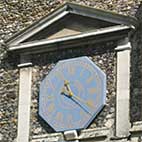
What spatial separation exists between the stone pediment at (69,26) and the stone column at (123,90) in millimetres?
321

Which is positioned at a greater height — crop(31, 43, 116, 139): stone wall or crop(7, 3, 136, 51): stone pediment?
crop(7, 3, 136, 51): stone pediment

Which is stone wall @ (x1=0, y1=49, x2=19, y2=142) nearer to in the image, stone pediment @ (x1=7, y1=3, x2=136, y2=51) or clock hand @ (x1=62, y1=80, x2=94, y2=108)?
stone pediment @ (x1=7, y1=3, x2=136, y2=51)

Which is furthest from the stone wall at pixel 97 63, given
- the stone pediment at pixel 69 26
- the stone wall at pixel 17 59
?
the stone pediment at pixel 69 26

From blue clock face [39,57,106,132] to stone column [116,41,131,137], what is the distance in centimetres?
23

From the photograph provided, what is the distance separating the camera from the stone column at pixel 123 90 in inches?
466

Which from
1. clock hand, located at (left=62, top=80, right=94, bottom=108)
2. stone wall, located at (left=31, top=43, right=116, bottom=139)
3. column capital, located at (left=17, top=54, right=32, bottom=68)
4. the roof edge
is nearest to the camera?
stone wall, located at (left=31, top=43, right=116, bottom=139)

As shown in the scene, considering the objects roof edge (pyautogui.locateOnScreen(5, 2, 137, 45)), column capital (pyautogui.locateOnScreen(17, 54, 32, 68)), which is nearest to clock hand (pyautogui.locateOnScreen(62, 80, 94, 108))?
column capital (pyautogui.locateOnScreen(17, 54, 32, 68))

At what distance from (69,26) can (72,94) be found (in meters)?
1.09

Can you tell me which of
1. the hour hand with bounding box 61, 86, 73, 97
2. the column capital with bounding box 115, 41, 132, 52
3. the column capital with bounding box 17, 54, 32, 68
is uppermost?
the column capital with bounding box 115, 41, 132, 52

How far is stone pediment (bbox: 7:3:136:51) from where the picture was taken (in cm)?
1240

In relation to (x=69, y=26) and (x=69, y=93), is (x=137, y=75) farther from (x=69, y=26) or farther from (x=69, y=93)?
(x=69, y=26)

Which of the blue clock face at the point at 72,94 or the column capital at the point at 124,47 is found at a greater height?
the column capital at the point at 124,47

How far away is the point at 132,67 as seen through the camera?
12.1 m

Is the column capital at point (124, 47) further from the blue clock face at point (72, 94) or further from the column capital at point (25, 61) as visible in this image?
the column capital at point (25, 61)
